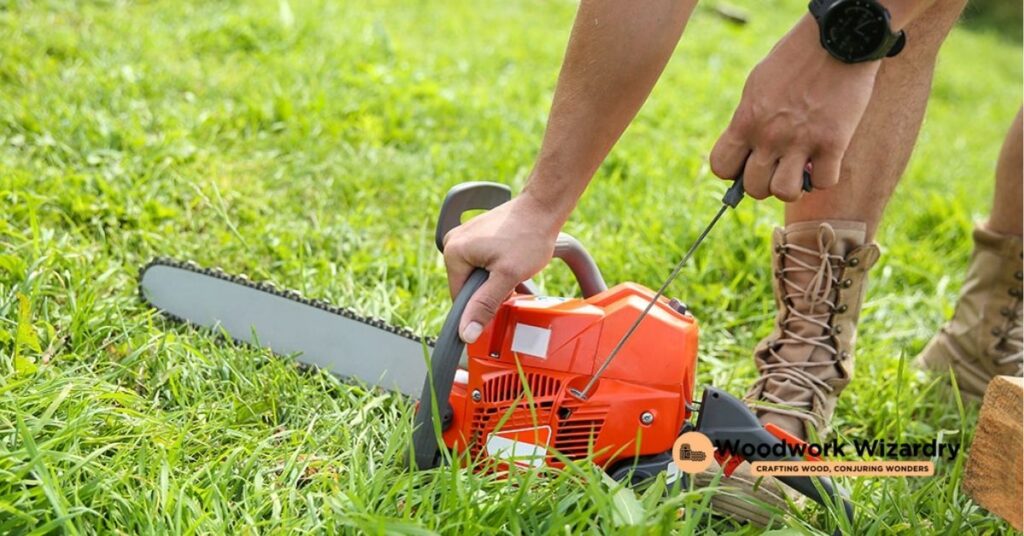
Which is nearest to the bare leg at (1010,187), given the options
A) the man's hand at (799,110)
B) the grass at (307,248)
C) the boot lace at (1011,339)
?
the boot lace at (1011,339)

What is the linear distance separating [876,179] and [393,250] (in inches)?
55.6

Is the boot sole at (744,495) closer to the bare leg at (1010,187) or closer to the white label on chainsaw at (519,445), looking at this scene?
the white label on chainsaw at (519,445)

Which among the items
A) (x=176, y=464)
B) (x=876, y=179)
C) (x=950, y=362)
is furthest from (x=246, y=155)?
(x=950, y=362)

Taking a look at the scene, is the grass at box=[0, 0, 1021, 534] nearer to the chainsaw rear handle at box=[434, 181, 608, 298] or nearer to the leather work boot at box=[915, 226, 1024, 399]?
the leather work boot at box=[915, 226, 1024, 399]

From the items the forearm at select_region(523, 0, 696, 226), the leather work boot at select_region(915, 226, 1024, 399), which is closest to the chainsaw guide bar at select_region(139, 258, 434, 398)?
the forearm at select_region(523, 0, 696, 226)

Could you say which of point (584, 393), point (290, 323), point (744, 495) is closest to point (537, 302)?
point (584, 393)

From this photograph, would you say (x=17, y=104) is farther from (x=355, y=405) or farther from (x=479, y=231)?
(x=479, y=231)

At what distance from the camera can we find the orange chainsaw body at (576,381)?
5.76 ft

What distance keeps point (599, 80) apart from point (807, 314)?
2.91 ft

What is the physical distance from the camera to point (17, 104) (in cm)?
309

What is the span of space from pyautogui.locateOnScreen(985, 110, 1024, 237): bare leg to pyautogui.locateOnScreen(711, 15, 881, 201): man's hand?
46.6 inches

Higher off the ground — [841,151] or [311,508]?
[841,151]

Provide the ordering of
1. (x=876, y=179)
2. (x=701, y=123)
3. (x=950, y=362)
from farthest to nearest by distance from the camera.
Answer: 1. (x=701, y=123)
2. (x=950, y=362)
3. (x=876, y=179)

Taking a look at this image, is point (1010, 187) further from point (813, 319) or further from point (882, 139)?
point (813, 319)
